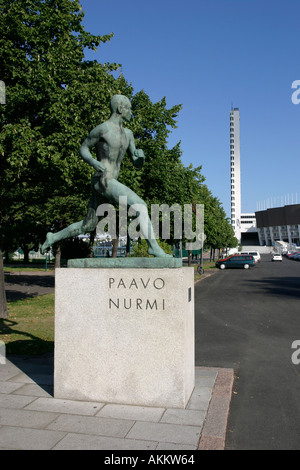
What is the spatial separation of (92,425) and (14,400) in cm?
130

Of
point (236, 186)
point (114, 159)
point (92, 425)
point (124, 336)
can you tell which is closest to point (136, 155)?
point (114, 159)

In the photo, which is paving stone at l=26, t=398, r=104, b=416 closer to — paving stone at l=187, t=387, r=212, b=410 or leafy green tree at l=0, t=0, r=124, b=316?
paving stone at l=187, t=387, r=212, b=410

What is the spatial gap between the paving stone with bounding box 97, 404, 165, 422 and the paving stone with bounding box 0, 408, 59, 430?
57 centimetres

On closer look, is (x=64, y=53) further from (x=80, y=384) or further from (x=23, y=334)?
(x=80, y=384)

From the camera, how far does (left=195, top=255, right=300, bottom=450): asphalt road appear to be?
418cm

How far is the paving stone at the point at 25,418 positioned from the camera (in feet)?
13.7

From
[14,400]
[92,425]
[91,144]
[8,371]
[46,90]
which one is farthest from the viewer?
[46,90]

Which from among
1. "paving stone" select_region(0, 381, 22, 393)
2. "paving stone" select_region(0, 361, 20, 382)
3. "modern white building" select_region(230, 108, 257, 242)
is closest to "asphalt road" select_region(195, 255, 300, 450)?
"paving stone" select_region(0, 381, 22, 393)

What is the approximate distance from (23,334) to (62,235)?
4510 mm

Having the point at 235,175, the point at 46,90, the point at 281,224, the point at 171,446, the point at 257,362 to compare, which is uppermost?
the point at 235,175

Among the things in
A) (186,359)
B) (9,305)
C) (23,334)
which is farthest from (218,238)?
(186,359)

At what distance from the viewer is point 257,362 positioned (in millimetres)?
7027

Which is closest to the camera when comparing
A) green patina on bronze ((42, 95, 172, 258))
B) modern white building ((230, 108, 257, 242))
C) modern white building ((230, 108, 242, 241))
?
green patina on bronze ((42, 95, 172, 258))

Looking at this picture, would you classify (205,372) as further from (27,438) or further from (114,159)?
(114,159)
